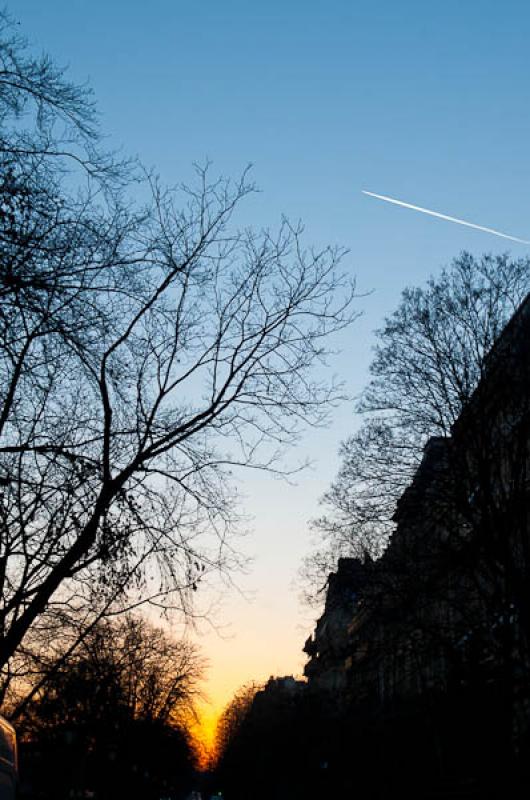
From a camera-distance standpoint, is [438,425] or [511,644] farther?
[438,425]

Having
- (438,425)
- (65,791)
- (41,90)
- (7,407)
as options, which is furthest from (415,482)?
(65,791)

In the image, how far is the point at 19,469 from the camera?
1216 centimetres

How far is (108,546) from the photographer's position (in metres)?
11.8

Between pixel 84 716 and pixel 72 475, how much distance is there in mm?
50677

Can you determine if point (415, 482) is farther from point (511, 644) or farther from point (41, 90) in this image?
point (41, 90)

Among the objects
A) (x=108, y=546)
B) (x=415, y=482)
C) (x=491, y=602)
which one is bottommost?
(x=108, y=546)

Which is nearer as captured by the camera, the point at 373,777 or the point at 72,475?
the point at 72,475

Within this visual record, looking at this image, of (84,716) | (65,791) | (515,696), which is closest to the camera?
(515,696)

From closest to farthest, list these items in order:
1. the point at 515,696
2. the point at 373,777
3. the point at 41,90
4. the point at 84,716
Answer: the point at 41,90 → the point at 515,696 → the point at 373,777 → the point at 84,716

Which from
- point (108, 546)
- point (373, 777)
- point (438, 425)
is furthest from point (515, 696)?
point (373, 777)

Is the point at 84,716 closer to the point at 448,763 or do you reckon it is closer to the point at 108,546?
the point at 448,763

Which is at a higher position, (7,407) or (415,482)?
(415,482)

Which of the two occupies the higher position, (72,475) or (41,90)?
(41,90)

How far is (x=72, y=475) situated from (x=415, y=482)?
12055mm
